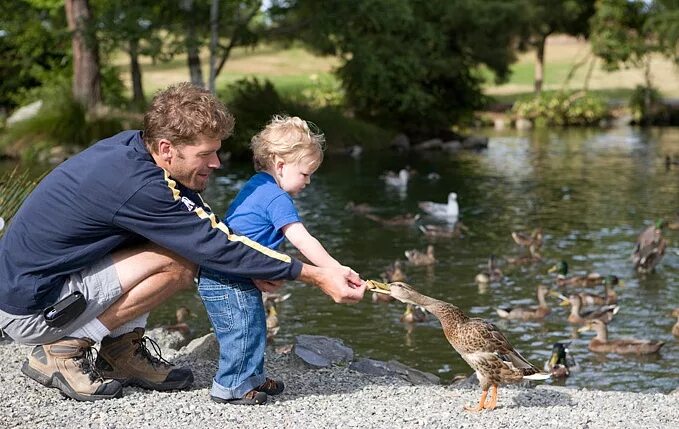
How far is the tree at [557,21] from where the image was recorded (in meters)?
48.2

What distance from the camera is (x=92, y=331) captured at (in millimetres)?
5844

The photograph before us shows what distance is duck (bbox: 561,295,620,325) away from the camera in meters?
11.1

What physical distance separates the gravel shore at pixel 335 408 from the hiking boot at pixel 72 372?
0.06 meters

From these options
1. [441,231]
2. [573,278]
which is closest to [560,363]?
[573,278]

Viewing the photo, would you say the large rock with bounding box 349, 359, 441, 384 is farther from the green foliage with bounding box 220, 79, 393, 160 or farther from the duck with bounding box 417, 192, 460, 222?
the green foliage with bounding box 220, 79, 393, 160

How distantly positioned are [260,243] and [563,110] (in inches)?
1575

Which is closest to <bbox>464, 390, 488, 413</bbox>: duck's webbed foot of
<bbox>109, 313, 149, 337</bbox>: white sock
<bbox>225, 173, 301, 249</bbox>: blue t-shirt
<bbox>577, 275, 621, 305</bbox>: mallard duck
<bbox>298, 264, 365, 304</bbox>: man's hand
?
<bbox>298, 264, 365, 304</bbox>: man's hand

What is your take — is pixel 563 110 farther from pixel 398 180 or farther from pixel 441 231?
pixel 441 231

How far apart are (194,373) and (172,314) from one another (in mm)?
4863

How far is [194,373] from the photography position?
21.6 ft

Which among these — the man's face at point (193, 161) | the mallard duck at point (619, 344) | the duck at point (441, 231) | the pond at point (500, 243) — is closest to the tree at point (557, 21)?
the pond at point (500, 243)

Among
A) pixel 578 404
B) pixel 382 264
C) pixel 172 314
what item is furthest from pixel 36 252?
pixel 382 264

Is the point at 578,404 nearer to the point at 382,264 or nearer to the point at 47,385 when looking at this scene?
the point at 47,385

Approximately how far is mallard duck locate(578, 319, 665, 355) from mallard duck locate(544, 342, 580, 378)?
0.46 m
